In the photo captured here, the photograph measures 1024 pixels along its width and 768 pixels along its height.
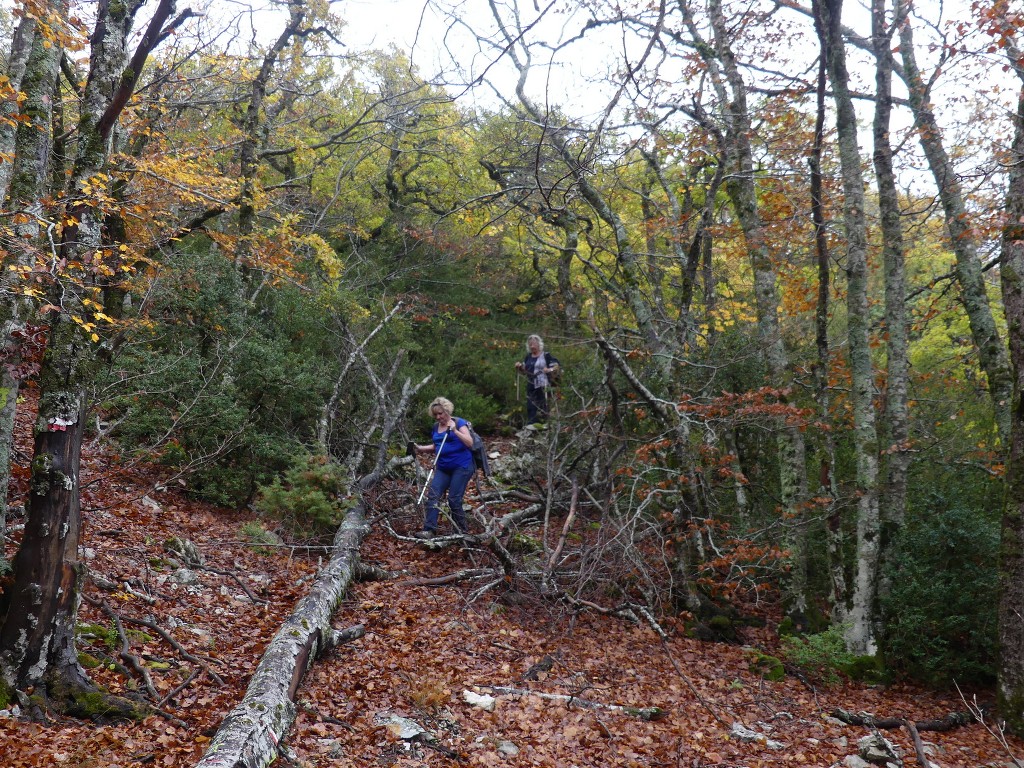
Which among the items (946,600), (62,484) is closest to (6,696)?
(62,484)

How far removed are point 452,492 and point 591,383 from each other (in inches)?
169

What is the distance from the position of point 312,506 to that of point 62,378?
460 centimetres

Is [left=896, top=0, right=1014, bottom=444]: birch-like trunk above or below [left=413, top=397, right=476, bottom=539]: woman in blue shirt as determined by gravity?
above

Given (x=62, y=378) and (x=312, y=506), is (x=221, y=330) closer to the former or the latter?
(x=312, y=506)

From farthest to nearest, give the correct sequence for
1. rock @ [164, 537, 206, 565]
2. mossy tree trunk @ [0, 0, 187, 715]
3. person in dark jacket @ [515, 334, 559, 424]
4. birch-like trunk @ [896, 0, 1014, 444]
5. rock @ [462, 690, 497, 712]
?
person in dark jacket @ [515, 334, 559, 424] → birch-like trunk @ [896, 0, 1014, 444] → rock @ [164, 537, 206, 565] → rock @ [462, 690, 497, 712] → mossy tree trunk @ [0, 0, 187, 715]

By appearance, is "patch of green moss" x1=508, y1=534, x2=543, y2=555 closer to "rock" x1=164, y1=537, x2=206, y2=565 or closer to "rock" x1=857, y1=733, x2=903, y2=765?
"rock" x1=164, y1=537, x2=206, y2=565

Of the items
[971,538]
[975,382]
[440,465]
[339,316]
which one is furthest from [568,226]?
[975,382]

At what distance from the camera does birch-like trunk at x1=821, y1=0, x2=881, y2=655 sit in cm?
722

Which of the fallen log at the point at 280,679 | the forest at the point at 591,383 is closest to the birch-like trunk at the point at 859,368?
the forest at the point at 591,383

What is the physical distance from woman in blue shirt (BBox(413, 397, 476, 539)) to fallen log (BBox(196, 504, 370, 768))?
1.57 m

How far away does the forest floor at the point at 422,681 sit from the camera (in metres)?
4.49

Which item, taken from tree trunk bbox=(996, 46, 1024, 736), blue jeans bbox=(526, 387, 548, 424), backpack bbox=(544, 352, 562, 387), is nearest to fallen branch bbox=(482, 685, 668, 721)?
tree trunk bbox=(996, 46, 1024, 736)

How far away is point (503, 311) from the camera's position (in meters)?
17.6

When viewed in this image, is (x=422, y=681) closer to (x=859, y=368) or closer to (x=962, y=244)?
(x=859, y=368)
